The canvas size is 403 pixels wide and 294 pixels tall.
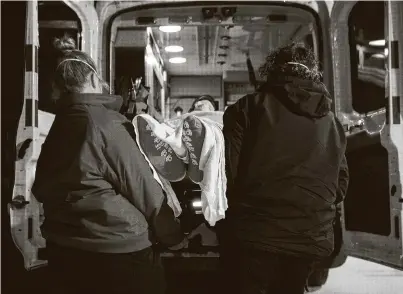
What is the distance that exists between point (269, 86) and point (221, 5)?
6.97ft

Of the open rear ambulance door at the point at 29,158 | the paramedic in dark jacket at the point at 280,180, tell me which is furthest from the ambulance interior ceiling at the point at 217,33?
the open rear ambulance door at the point at 29,158

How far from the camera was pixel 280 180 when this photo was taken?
5.99 feet

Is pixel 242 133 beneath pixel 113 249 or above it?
above

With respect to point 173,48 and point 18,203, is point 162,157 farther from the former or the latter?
point 173,48

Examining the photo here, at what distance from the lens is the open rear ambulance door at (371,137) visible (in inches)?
124

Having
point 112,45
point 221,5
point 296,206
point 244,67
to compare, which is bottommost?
point 296,206

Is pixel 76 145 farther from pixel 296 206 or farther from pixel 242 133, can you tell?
pixel 296 206

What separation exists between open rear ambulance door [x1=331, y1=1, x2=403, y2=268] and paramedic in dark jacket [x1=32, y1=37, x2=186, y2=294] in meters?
1.84

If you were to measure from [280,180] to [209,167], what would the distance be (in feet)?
2.84

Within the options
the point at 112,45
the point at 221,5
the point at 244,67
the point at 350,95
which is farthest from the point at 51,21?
the point at 244,67

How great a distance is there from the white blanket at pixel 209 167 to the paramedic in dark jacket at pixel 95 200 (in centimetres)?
66

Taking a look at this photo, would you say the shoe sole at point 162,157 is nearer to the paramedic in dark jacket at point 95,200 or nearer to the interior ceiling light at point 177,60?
the paramedic in dark jacket at point 95,200

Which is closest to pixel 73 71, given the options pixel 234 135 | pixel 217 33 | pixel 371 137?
pixel 234 135

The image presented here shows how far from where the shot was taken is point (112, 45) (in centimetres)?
383
